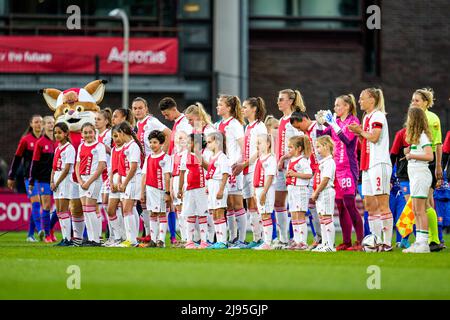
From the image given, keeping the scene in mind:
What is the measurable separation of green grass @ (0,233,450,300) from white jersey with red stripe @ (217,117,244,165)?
1.88 m

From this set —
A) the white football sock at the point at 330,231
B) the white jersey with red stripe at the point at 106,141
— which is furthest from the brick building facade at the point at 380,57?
the white football sock at the point at 330,231

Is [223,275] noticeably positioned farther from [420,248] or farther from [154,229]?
[154,229]

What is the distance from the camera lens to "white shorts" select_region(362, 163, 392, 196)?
15.5 m

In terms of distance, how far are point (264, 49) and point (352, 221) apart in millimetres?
20071

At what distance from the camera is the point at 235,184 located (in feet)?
56.5

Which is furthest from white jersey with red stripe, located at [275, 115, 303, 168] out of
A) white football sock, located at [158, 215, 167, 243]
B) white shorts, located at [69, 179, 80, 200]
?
white shorts, located at [69, 179, 80, 200]

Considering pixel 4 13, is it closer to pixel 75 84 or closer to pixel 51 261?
pixel 75 84

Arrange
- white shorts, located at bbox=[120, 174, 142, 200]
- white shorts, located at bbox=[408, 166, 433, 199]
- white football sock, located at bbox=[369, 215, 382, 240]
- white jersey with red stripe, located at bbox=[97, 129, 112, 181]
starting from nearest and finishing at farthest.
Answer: white shorts, located at bbox=[408, 166, 433, 199]
white football sock, located at bbox=[369, 215, 382, 240]
white shorts, located at bbox=[120, 174, 142, 200]
white jersey with red stripe, located at bbox=[97, 129, 112, 181]

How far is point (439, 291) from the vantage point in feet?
35.6

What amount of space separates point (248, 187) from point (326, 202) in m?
1.89

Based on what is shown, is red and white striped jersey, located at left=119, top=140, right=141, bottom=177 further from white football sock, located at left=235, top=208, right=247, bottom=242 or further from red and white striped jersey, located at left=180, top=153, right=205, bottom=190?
white football sock, located at left=235, top=208, right=247, bottom=242

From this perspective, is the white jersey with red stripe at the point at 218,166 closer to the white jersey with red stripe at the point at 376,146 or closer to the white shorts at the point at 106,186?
the white jersey with red stripe at the point at 376,146


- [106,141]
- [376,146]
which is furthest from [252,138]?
[106,141]
